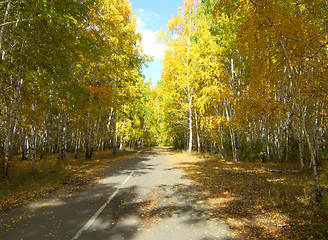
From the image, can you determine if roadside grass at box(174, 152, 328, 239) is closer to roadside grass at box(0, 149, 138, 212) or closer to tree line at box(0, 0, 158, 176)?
roadside grass at box(0, 149, 138, 212)

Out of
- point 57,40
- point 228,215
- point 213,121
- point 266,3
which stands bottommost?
point 228,215

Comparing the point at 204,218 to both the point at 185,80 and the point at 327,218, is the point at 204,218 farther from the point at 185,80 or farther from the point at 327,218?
the point at 185,80

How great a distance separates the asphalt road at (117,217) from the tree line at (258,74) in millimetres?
3961

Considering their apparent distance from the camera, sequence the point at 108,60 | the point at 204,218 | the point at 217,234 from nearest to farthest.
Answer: the point at 217,234 → the point at 204,218 → the point at 108,60

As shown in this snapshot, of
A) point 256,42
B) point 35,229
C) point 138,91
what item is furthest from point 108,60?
point 35,229

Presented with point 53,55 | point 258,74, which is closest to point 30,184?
point 53,55

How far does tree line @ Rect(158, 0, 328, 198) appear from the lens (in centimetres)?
718

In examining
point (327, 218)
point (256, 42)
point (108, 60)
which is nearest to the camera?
point (327, 218)

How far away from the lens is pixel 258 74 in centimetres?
889

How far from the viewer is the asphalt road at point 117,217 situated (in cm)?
434

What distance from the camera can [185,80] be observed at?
22.8 metres

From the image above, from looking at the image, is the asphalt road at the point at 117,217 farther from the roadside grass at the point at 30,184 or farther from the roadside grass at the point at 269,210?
the roadside grass at the point at 30,184

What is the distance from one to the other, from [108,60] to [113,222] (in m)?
16.5

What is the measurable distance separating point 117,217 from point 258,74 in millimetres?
7970
